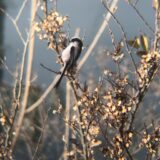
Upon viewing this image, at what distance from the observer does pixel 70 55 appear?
194cm

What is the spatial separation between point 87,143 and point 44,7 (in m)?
0.57

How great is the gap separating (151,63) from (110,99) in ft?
0.70

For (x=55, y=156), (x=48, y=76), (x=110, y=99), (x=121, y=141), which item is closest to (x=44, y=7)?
(x=110, y=99)

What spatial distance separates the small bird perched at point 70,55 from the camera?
6.36ft

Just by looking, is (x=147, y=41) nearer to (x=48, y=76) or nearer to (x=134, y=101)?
(x=134, y=101)

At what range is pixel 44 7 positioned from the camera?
2098mm

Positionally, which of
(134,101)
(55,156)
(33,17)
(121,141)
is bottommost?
(121,141)

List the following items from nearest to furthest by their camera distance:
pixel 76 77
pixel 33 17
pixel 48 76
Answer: pixel 76 77 → pixel 33 17 → pixel 48 76

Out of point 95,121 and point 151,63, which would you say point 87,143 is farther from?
point 151,63

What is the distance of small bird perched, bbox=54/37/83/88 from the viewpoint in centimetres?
194

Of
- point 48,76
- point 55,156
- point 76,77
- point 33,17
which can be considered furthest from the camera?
point 48,76

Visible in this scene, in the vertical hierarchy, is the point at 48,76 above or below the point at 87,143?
above

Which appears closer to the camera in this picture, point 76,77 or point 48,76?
point 76,77

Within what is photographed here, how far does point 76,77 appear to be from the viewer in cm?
205
